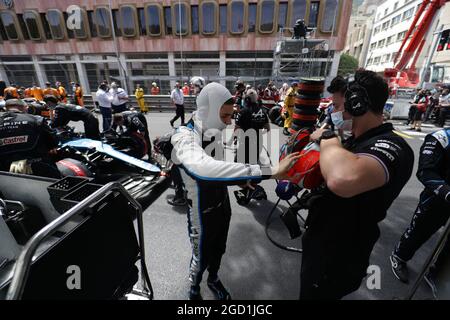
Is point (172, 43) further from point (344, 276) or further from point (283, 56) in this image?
point (344, 276)

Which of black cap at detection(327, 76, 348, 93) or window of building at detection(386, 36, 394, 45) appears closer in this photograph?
black cap at detection(327, 76, 348, 93)

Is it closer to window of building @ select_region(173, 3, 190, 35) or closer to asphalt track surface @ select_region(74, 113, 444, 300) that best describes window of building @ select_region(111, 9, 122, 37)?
window of building @ select_region(173, 3, 190, 35)

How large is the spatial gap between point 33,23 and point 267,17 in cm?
2537

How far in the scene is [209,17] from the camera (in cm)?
2144

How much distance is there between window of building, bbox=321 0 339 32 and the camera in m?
19.9

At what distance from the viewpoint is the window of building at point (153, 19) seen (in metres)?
21.7

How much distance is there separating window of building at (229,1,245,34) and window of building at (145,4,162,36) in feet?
24.4

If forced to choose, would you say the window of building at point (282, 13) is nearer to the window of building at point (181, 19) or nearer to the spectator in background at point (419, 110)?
the window of building at point (181, 19)

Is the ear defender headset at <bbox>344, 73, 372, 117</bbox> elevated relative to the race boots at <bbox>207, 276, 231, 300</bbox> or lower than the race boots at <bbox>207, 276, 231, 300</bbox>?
elevated

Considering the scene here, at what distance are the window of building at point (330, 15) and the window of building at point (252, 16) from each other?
659 cm

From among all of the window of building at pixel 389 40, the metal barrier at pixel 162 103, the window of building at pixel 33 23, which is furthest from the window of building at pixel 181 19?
the window of building at pixel 389 40

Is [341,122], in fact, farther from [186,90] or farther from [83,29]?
[83,29]

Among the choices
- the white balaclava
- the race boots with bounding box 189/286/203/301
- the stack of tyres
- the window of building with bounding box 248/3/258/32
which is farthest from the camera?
the window of building with bounding box 248/3/258/32

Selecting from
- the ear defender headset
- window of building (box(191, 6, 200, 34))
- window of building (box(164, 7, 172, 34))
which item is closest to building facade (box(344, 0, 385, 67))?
window of building (box(191, 6, 200, 34))
